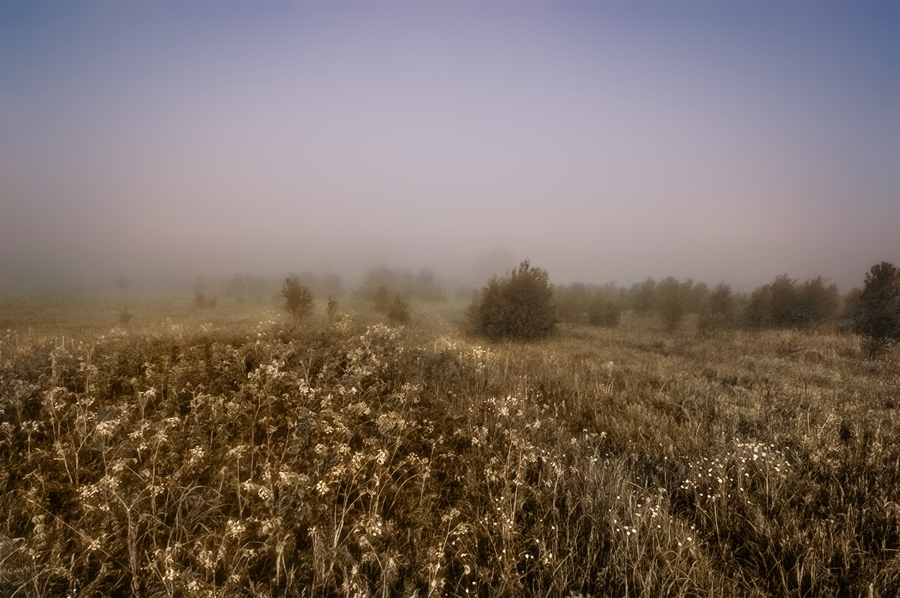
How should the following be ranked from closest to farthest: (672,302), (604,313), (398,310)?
(398,310)
(672,302)
(604,313)

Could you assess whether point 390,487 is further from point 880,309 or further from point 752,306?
point 752,306

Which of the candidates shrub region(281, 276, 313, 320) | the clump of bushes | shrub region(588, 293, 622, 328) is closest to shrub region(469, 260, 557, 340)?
shrub region(281, 276, 313, 320)

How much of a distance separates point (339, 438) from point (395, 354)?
10.5ft

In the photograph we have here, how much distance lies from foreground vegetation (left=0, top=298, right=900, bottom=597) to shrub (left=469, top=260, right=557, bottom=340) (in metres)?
12.4

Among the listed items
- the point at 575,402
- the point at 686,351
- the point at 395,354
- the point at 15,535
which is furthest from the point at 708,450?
the point at 686,351

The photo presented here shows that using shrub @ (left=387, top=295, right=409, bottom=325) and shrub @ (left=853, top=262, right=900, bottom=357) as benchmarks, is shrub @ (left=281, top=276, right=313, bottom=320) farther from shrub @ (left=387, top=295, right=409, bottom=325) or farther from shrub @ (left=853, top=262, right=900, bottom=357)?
shrub @ (left=853, top=262, right=900, bottom=357)

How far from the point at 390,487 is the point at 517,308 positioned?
15930 millimetres

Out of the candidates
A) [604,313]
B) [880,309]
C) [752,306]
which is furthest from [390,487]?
[752,306]

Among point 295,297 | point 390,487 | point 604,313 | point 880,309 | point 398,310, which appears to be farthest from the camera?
point 604,313

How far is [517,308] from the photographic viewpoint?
1906 centimetres

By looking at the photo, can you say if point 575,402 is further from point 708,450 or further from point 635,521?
point 635,521

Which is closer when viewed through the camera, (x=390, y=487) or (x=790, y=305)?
(x=390, y=487)

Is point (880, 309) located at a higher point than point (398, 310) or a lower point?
higher

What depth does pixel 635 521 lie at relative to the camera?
3.14 meters
